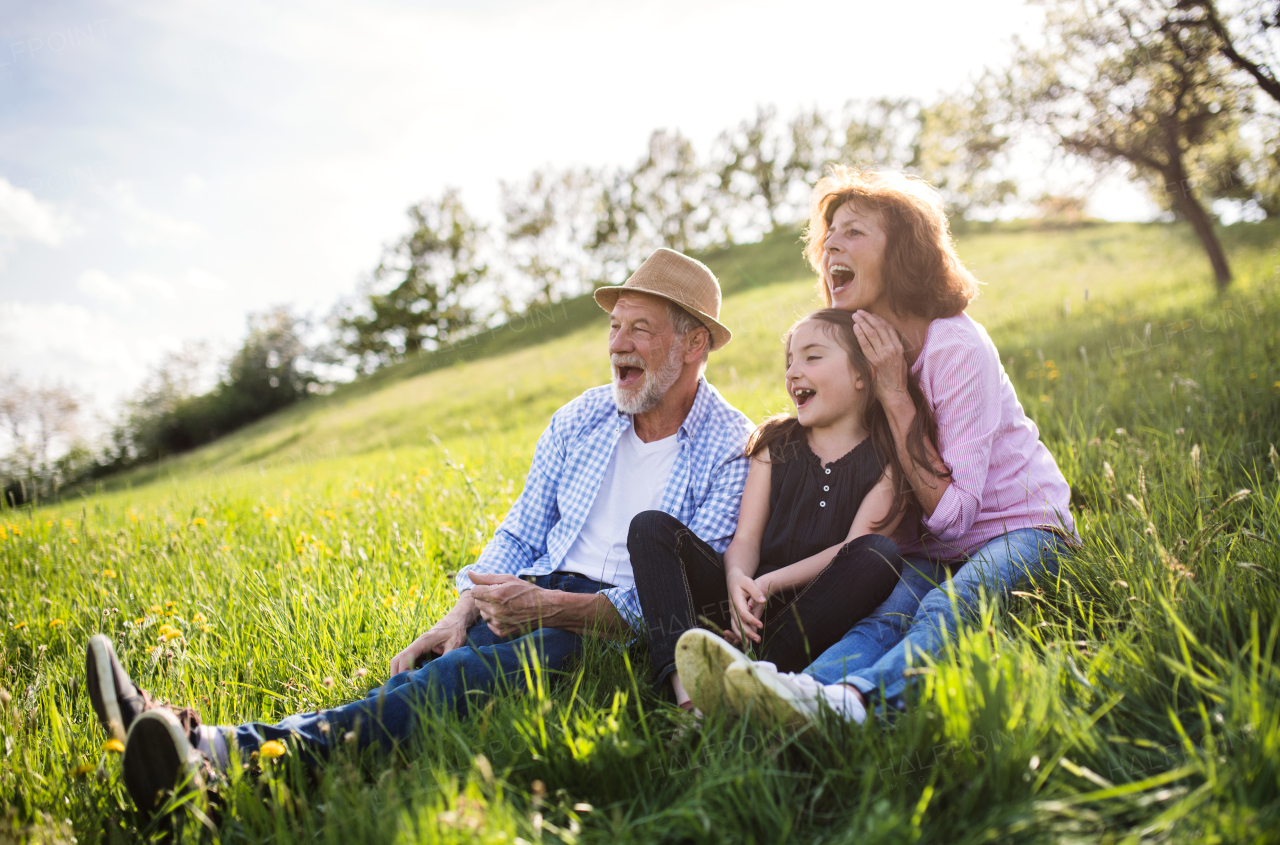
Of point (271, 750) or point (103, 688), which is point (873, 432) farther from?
point (103, 688)

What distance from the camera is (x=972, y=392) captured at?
2.67 metres

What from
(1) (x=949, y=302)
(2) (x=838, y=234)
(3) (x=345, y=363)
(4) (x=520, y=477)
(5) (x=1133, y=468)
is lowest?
(5) (x=1133, y=468)

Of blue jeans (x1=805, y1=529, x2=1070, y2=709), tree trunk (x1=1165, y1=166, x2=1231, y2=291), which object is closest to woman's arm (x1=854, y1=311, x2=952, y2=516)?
blue jeans (x1=805, y1=529, x2=1070, y2=709)

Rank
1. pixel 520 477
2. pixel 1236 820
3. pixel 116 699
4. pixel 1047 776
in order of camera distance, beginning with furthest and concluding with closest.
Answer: pixel 520 477 → pixel 116 699 → pixel 1047 776 → pixel 1236 820

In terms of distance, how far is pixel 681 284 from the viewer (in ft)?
11.1

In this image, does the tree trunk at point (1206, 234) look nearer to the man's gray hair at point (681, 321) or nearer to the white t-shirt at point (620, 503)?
the man's gray hair at point (681, 321)

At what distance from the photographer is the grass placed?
1.54m

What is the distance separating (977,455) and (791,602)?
35.9 inches

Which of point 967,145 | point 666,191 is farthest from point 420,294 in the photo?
point 967,145

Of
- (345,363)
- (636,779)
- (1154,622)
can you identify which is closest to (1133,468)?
(1154,622)

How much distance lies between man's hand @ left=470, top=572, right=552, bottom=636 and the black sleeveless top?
89cm

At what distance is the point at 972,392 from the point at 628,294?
63.6 inches

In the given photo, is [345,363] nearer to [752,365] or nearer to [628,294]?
[752,365]

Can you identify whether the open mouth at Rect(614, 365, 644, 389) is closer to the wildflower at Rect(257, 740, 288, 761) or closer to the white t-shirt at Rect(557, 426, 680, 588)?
the white t-shirt at Rect(557, 426, 680, 588)
